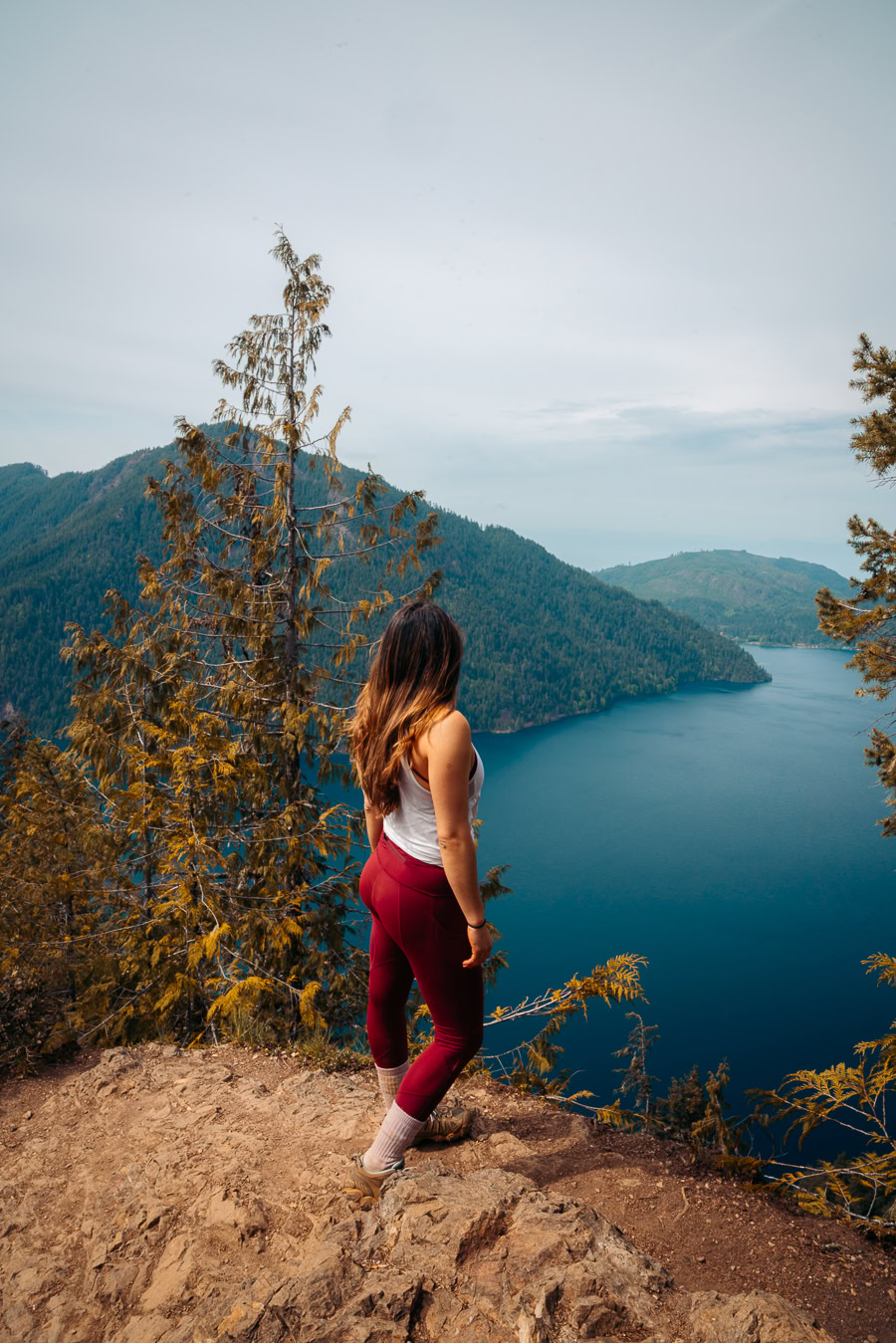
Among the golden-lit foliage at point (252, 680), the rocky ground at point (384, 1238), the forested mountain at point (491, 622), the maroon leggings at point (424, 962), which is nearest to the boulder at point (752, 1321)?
the rocky ground at point (384, 1238)

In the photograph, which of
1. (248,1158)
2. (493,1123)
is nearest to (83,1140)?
(248,1158)

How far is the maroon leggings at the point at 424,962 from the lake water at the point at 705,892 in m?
12.0

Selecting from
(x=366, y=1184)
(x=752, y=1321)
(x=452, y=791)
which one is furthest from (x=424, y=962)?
(x=752, y=1321)

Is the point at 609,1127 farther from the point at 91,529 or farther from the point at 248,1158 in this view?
the point at 91,529

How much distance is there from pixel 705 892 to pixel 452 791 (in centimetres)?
4721

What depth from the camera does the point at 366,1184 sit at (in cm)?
241

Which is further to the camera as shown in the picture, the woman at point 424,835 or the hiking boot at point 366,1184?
the hiking boot at point 366,1184

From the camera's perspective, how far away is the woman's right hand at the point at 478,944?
2111mm

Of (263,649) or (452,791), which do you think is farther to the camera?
(263,649)

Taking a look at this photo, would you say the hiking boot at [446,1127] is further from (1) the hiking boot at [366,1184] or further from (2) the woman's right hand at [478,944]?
(2) the woman's right hand at [478,944]

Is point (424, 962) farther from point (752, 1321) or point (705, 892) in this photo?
point (705, 892)

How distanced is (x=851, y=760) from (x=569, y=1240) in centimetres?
8183

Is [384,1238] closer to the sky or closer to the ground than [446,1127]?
closer to the sky

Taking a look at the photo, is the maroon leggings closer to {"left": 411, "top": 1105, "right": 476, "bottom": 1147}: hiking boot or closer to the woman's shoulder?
the woman's shoulder
